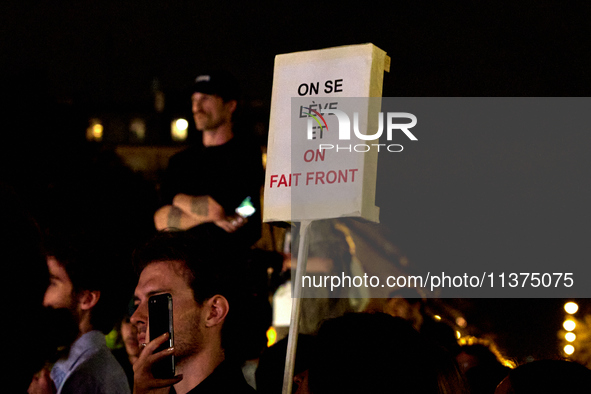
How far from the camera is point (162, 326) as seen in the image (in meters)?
2.31

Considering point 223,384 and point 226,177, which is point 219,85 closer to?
point 226,177

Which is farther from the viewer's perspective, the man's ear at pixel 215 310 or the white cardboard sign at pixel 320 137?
the man's ear at pixel 215 310

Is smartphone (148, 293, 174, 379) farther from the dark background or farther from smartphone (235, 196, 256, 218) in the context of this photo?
the dark background

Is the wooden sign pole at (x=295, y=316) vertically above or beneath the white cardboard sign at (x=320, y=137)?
beneath

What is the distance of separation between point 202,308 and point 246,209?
1.17 meters

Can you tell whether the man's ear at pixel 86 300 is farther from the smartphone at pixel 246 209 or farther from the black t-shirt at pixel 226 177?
the smartphone at pixel 246 209

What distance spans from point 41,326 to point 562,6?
3.78 m

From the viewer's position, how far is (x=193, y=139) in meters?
3.91

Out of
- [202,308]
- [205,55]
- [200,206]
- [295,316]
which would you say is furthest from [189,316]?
[205,55]

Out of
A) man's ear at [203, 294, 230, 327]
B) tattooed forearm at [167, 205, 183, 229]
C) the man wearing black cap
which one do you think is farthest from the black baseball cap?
man's ear at [203, 294, 230, 327]

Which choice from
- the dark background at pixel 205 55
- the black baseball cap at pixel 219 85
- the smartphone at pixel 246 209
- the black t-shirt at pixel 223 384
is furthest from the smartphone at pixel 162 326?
the black baseball cap at pixel 219 85

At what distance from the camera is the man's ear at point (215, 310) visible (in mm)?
2633

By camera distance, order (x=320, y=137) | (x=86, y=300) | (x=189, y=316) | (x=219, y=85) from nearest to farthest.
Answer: (x=320, y=137), (x=189, y=316), (x=86, y=300), (x=219, y=85)

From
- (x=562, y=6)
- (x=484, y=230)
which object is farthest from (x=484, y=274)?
(x=562, y=6)
